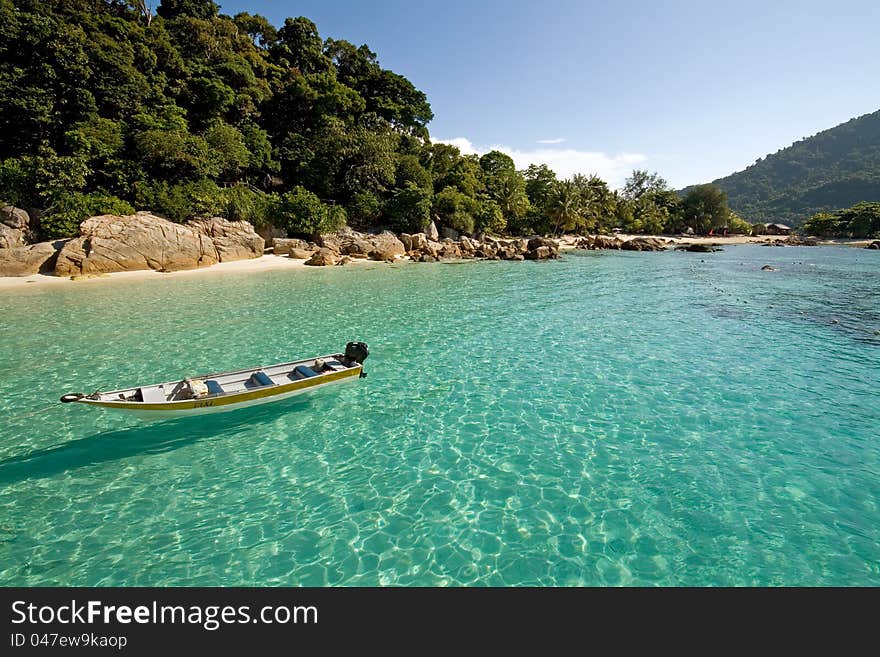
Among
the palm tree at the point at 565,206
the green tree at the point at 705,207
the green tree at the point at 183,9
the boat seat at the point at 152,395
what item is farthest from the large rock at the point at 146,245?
the green tree at the point at 705,207

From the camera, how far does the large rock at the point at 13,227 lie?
28453 mm

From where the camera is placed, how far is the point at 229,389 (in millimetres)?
9055

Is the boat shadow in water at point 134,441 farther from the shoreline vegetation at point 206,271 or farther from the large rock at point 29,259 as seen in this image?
the large rock at point 29,259

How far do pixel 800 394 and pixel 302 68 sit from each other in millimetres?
82012

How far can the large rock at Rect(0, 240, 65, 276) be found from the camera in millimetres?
27641

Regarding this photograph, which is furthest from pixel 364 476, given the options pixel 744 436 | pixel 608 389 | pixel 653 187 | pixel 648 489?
pixel 653 187

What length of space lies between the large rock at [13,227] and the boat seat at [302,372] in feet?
112

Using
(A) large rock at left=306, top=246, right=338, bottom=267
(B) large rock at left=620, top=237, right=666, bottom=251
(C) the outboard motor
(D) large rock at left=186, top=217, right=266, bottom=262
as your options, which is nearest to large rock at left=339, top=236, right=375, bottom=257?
(A) large rock at left=306, top=246, right=338, bottom=267

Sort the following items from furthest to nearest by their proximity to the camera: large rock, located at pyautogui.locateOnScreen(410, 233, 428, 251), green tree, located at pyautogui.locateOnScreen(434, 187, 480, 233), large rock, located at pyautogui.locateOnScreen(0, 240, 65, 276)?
green tree, located at pyautogui.locateOnScreen(434, 187, 480, 233)
large rock, located at pyautogui.locateOnScreen(410, 233, 428, 251)
large rock, located at pyautogui.locateOnScreen(0, 240, 65, 276)

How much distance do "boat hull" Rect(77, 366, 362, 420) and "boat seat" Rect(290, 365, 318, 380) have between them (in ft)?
1.29

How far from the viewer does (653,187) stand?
10962 cm

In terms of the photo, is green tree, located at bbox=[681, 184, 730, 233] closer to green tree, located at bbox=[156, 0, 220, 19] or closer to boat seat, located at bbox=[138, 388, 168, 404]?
green tree, located at bbox=[156, 0, 220, 19]
